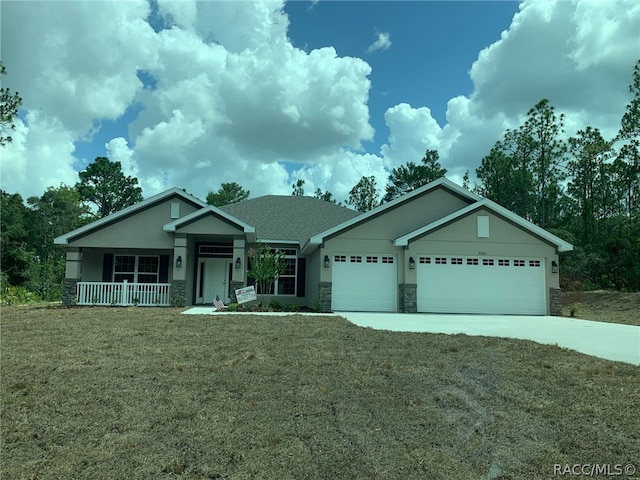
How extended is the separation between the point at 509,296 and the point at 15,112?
19124mm

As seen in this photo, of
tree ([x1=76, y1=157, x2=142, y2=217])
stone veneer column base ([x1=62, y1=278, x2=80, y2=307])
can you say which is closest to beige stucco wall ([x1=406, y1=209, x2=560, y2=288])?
stone veneer column base ([x1=62, y1=278, x2=80, y2=307])

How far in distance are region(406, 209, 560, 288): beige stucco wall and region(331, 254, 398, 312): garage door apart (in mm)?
939

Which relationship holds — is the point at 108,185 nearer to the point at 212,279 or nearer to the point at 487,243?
the point at 212,279

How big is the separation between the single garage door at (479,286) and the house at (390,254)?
4 centimetres

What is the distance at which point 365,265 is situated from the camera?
56.0 ft

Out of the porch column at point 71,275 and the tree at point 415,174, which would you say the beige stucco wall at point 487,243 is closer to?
the porch column at point 71,275

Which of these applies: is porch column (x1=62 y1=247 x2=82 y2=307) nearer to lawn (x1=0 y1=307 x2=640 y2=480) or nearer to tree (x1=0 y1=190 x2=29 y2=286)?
lawn (x1=0 y1=307 x2=640 y2=480)

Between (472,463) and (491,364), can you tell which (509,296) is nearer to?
(491,364)

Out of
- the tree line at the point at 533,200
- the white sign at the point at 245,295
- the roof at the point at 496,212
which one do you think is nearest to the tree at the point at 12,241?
the tree line at the point at 533,200

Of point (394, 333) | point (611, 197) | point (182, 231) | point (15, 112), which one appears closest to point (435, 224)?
point (394, 333)

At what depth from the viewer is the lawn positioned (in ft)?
11.6

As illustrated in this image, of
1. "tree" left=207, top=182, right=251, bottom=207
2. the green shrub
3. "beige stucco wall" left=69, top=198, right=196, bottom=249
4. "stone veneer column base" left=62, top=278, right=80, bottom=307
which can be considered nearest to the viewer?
"stone veneer column base" left=62, top=278, right=80, bottom=307

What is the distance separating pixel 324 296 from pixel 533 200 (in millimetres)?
27513

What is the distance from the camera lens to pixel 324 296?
16438mm
